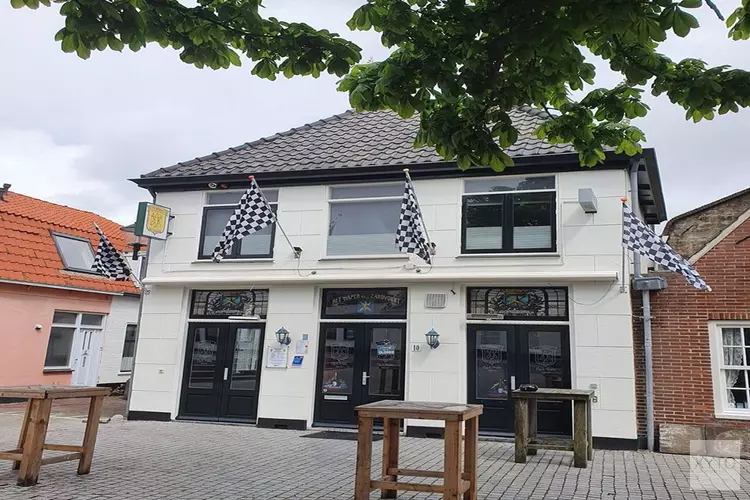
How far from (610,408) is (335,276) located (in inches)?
225

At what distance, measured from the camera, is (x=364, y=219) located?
1297 centimetres

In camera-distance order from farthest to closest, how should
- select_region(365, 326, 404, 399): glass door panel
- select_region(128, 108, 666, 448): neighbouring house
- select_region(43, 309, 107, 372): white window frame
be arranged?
select_region(43, 309, 107, 372): white window frame, select_region(365, 326, 404, 399): glass door panel, select_region(128, 108, 666, 448): neighbouring house

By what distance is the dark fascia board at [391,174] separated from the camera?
37.8 feet

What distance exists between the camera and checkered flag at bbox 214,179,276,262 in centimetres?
1175

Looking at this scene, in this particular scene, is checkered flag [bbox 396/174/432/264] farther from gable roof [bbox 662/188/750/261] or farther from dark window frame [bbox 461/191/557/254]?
gable roof [bbox 662/188/750/261]

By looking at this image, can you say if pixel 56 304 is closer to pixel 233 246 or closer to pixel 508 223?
pixel 233 246

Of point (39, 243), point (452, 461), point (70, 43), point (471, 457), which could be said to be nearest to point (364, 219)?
point (471, 457)

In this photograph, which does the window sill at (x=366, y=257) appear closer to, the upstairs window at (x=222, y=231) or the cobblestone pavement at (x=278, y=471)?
the upstairs window at (x=222, y=231)

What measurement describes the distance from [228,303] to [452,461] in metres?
8.83

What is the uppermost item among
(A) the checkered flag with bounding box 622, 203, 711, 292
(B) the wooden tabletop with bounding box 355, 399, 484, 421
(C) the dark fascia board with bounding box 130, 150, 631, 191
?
(C) the dark fascia board with bounding box 130, 150, 631, 191

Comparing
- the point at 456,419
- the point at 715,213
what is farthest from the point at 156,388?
the point at 715,213

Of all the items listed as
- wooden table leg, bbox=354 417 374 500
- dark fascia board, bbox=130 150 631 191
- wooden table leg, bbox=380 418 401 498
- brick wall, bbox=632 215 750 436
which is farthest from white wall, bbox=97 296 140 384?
brick wall, bbox=632 215 750 436

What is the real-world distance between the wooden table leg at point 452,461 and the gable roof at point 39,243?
14.1m

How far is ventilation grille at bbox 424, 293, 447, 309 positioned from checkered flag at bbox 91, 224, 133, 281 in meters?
6.81
